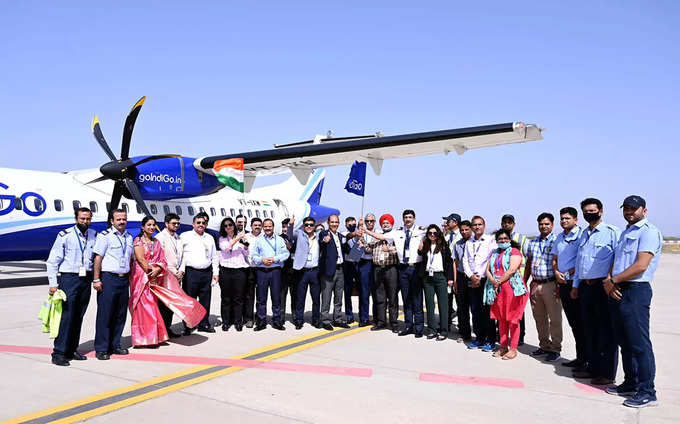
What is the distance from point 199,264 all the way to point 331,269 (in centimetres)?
191

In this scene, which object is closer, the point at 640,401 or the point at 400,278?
the point at 640,401

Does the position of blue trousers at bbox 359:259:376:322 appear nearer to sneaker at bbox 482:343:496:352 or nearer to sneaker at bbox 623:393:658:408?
sneaker at bbox 482:343:496:352

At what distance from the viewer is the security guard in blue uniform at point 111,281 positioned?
5.48m

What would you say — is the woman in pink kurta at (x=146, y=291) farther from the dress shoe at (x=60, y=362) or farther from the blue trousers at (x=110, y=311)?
the dress shoe at (x=60, y=362)

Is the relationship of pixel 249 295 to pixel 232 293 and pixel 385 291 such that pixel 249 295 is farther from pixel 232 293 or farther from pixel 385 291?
pixel 385 291

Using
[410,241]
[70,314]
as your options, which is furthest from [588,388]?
[70,314]

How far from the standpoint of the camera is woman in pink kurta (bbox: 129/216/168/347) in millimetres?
5941

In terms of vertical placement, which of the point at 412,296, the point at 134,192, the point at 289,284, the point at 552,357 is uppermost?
the point at 134,192

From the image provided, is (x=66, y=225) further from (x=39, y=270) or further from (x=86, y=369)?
(x=86, y=369)

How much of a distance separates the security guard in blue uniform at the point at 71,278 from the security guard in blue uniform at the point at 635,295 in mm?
5249


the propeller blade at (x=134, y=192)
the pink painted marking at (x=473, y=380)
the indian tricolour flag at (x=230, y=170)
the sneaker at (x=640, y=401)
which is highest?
the indian tricolour flag at (x=230, y=170)

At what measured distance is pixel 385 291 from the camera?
741cm

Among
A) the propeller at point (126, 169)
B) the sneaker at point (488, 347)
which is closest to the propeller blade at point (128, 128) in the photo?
the propeller at point (126, 169)

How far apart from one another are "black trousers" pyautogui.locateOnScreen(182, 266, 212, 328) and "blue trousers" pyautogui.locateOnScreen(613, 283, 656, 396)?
5036 millimetres
